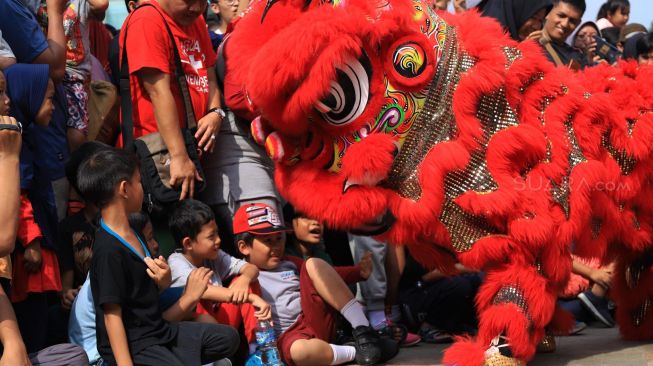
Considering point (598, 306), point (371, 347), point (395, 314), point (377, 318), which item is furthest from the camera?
point (598, 306)

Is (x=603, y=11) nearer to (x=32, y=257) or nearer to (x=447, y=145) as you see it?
(x=447, y=145)

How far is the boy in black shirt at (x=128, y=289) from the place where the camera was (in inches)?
129

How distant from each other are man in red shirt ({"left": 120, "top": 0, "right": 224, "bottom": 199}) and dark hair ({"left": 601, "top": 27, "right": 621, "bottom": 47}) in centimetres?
490

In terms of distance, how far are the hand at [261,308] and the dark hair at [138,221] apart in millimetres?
528

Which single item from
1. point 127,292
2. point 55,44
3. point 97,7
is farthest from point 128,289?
point 97,7

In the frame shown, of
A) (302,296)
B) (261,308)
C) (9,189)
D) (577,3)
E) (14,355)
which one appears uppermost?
(577,3)

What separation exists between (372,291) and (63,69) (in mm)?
1802

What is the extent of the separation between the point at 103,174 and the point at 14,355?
787 mm

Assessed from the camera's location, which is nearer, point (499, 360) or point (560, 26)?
point (499, 360)

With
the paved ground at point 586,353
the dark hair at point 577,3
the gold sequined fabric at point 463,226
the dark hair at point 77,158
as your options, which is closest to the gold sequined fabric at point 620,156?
the gold sequined fabric at point 463,226

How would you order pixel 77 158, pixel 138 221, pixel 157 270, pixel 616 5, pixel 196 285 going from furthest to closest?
1. pixel 616 5
2. pixel 138 221
3. pixel 77 158
4. pixel 196 285
5. pixel 157 270

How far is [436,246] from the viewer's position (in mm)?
3605

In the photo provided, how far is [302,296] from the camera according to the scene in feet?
13.8

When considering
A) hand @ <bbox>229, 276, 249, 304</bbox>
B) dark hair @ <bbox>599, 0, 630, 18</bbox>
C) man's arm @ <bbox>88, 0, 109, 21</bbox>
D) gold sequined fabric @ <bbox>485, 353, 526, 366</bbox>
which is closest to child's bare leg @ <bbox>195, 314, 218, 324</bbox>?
hand @ <bbox>229, 276, 249, 304</bbox>
